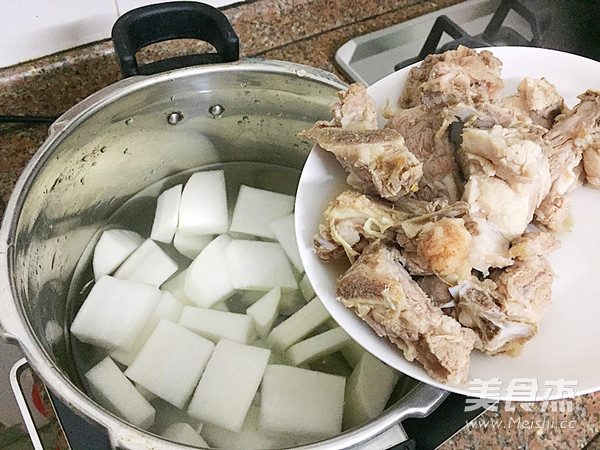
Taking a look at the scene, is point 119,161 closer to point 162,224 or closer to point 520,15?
point 162,224

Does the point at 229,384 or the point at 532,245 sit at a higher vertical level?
the point at 532,245

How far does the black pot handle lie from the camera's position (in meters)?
0.90

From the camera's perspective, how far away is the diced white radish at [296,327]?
3.34 feet

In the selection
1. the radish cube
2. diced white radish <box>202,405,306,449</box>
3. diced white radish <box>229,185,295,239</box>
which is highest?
diced white radish <box>229,185,295,239</box>

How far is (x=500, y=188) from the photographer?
0.65 m

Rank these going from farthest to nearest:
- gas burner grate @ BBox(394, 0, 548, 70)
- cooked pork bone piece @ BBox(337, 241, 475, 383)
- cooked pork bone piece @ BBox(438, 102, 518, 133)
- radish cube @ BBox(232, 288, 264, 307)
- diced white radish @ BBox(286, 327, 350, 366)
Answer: gas burner grate @ BBox(394, 0, 548, 70) → radish cube @ BBox(232, 288, 264, 307) → diced white radish @ BBox(286, 327, 350, 366) → cooked pork bone piece @ BBox(438, 102, 518, 133) → cooked pork bone piece @ BBox(337, 241, 475, 383)

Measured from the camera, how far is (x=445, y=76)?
0.72 meters

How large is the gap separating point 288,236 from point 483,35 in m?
0.67

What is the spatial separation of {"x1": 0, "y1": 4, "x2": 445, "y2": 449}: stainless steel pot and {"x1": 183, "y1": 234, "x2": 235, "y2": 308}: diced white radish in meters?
0.22

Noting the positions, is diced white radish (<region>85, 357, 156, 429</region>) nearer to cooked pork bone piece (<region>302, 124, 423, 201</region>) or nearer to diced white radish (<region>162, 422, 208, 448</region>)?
diced white radish (<region>162, 422, 208, 448</region>)

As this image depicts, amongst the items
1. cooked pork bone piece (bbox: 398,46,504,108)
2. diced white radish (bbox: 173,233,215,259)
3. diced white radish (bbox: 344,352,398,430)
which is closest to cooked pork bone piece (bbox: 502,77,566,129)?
cooked pork bone piece (bbox: 398,46,504,108)

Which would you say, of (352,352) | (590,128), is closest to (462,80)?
(590,128)

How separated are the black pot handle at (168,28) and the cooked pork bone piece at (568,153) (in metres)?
0.53

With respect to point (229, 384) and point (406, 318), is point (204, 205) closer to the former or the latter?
point (229, 384)
